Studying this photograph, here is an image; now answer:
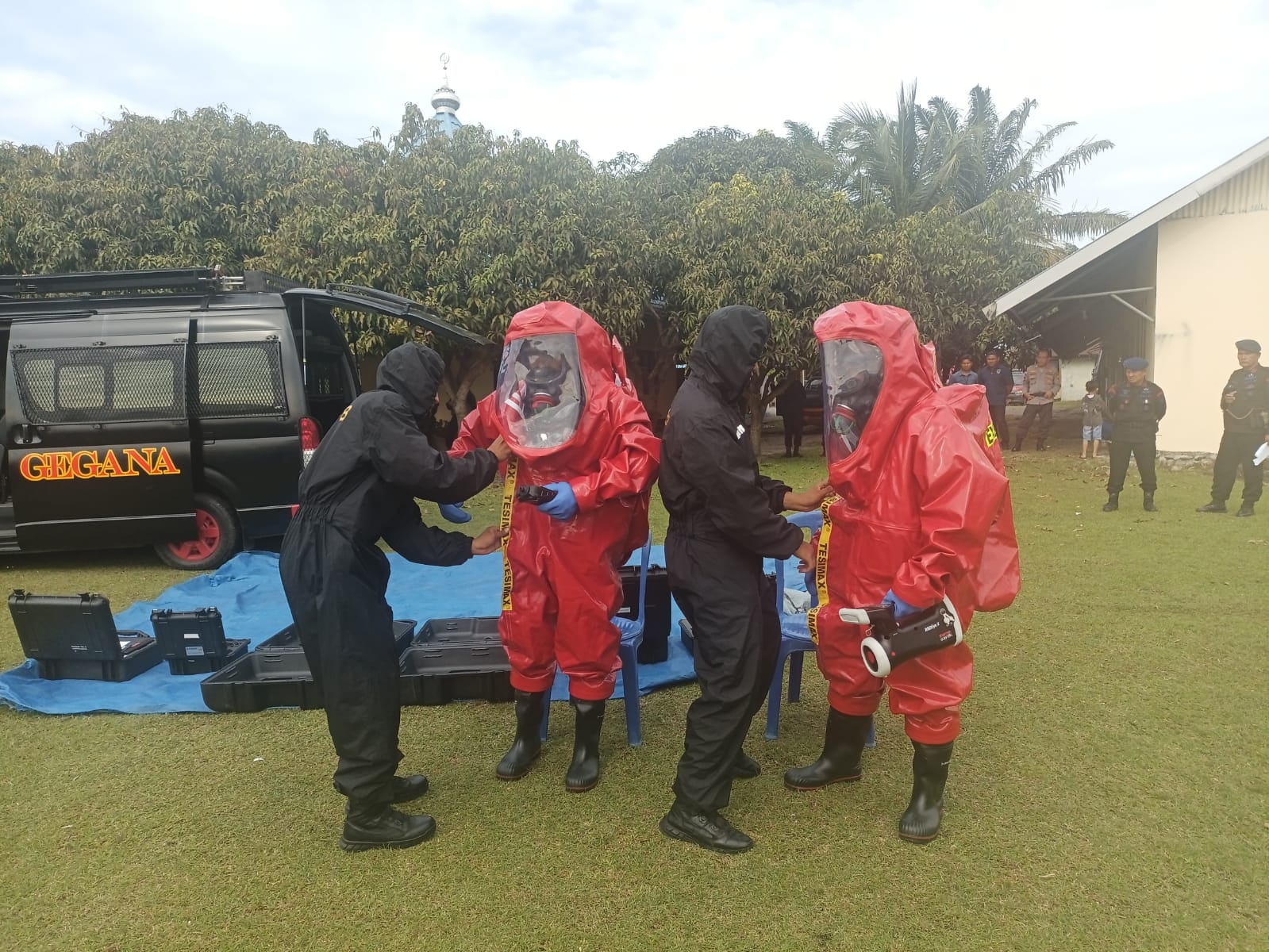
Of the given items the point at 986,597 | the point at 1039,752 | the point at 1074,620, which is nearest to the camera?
the point at 986,597

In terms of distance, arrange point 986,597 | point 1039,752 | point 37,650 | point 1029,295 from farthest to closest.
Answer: point 1029,295, point 37,650, point 1039,752, point 986,597

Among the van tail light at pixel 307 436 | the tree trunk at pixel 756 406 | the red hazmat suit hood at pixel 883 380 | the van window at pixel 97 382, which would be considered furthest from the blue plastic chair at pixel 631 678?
the tree trunk at pixel 756 406

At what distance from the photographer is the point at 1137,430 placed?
8.05m

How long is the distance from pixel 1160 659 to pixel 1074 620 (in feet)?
2.13

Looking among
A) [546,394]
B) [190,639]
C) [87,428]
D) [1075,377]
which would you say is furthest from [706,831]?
[1075,377]

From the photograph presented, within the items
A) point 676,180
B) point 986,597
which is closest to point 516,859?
point 986,597

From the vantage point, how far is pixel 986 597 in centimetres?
263

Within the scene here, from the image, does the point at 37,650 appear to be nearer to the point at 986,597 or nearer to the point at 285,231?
the point at 986,597

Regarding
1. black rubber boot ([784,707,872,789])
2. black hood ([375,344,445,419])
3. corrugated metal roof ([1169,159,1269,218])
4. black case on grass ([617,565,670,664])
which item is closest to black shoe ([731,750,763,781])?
black rubber boot ([784,707,872,789])

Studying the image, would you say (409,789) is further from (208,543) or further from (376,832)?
(208,543)

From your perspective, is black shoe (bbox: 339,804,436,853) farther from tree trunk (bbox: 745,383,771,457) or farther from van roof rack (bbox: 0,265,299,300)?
tree trunk (bbox: 745,383,771,457)

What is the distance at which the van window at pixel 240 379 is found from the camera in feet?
20.7

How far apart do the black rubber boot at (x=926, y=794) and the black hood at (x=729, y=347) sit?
139cm

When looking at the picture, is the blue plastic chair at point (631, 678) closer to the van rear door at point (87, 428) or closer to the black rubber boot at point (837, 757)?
the black rubber boot at point (837, 757)
